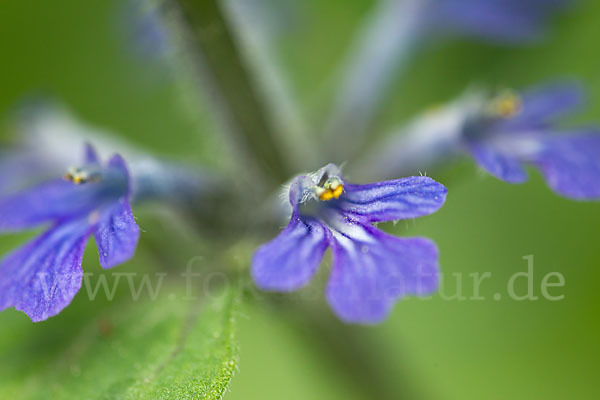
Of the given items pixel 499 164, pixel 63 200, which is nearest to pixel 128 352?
pixel 63 200

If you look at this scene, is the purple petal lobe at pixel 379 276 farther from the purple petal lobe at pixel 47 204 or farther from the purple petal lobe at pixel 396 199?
the purple petal lobe at pixel 47 204

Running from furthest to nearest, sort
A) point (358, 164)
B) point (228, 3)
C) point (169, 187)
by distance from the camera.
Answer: point (358, 164) → point (228, 3) → point (169, 187)

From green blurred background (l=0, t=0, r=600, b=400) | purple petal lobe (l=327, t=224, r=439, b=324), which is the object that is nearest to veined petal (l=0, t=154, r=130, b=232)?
green blurred background (l=0, t=0, r=600, b=400)

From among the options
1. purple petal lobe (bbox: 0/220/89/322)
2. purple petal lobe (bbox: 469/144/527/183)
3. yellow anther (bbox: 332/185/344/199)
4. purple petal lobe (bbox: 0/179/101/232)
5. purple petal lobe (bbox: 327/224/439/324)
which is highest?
purple petal lobe (bbox: 0/179/101/232)

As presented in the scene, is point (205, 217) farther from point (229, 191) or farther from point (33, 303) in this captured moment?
point (33, 303)

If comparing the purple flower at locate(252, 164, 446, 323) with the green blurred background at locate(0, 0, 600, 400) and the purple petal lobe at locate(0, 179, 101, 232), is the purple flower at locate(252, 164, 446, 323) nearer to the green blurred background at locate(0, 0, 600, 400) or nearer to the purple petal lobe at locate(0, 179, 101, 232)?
the green blurred background at locate(0, 0, 600, 400)

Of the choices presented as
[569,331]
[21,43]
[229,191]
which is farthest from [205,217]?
[21,43]

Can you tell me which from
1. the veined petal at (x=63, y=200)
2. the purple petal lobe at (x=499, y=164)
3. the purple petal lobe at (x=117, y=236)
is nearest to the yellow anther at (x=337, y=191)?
the purple petal lobe at (x=499, y=164)
